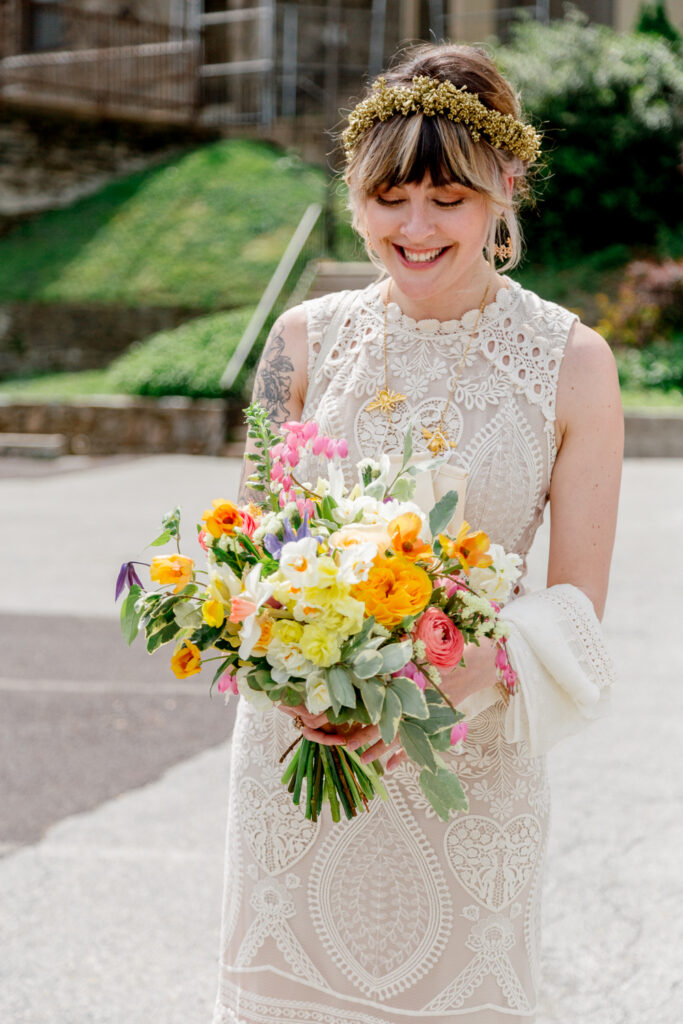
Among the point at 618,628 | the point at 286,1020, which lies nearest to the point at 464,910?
the point at 286,1020

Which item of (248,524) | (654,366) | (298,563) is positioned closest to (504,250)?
(248,524)

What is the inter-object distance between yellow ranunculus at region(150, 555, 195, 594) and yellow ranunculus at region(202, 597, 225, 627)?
0.08 meters

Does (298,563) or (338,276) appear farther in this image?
(338,276)

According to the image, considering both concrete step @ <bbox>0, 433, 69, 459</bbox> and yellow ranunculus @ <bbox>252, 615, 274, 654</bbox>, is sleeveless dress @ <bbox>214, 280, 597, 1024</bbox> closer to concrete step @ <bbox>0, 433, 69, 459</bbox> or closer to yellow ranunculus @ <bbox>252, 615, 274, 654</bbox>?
yellow ranunculus @ <bbox>252, 615, 274, 654</bbox>

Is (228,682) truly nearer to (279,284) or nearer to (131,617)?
(131,617)

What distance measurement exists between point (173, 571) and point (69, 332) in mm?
17787

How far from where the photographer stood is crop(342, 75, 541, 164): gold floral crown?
2131 mm

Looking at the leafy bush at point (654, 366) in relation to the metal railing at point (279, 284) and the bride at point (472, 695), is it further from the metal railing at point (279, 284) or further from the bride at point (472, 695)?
the bride at point (472, 695)

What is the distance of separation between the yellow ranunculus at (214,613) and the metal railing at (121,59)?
21.9 meters

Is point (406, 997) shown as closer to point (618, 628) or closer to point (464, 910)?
point (464, 910)

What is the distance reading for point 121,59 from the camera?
2272 cm

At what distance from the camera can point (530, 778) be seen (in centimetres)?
223

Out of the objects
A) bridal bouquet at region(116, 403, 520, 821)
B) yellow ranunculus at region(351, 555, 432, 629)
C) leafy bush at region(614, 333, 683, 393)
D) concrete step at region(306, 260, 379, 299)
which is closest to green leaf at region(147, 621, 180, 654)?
bridal bouquet at region(116, 403, 520, 821)

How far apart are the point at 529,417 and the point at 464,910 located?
36.7 inches
